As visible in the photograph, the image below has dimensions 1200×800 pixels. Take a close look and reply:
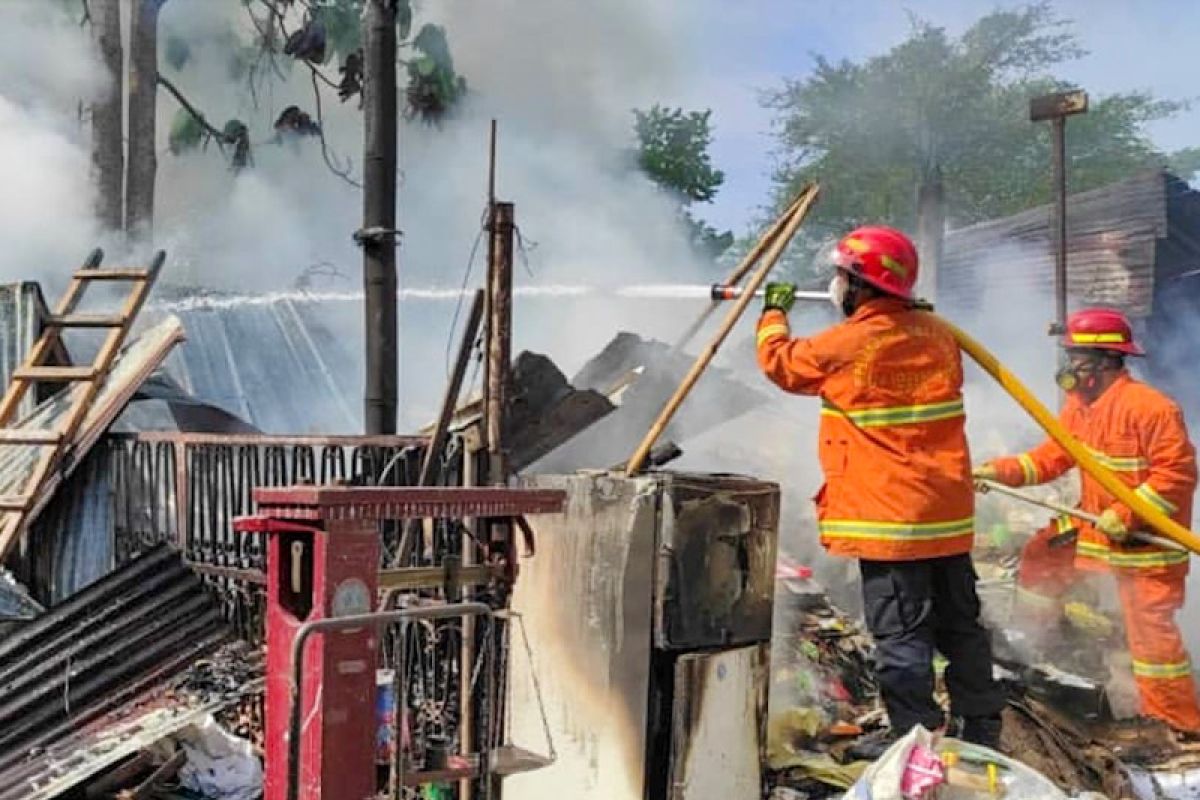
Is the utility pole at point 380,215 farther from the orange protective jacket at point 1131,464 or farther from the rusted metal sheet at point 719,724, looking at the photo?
the orange protective jacket at point 1131,464

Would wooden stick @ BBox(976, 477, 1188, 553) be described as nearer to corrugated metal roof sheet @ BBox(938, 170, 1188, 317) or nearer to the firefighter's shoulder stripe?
the firefighter's shoulder stripe

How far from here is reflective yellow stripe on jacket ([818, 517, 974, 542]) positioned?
11.3ft

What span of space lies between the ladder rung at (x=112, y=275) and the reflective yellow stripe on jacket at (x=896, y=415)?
4.61m

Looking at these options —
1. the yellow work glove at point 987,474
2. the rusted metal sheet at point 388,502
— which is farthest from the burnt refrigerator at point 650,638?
the yellow work glove at point 987,474

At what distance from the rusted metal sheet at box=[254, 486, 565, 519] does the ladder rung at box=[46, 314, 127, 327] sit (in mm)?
4496

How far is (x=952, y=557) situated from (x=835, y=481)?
43 centimetres

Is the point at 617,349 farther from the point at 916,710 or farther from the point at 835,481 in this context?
the point at 916,710

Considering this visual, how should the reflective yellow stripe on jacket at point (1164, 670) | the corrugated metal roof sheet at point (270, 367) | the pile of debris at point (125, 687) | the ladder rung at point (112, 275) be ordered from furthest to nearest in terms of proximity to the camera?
the corrugated metal roof sheet at point (270, 367)
the ladder rung at point (112, 275)
the reflective yellow stripe on jacket at point (1164, 670)
the pile of debris at point (125, 687)

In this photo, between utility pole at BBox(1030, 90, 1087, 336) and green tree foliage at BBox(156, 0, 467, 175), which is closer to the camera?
utility pole at BBox(1030, 90, 1087, 336)

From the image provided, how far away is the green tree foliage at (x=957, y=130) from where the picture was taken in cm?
2386

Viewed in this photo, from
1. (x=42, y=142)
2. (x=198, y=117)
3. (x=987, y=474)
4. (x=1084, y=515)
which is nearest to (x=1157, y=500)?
(x=1084, y=515)

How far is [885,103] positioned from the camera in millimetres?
23422

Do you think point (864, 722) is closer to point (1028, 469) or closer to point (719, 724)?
point (719, 724)

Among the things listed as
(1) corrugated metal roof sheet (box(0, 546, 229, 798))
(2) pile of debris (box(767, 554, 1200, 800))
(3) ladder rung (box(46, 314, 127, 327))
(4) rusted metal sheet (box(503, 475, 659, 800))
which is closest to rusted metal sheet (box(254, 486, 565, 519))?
(4) rusted metal sheet (box(503, 475, 659, 800))
